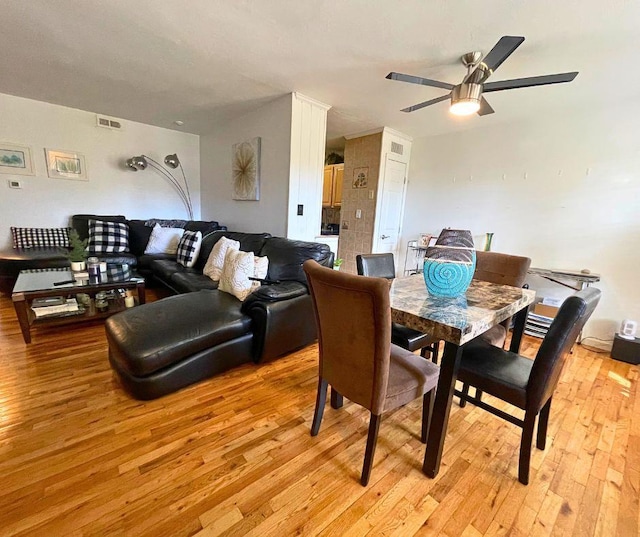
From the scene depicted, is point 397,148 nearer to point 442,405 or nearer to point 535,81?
point 535,81

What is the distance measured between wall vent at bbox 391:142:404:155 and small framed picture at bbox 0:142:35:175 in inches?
192

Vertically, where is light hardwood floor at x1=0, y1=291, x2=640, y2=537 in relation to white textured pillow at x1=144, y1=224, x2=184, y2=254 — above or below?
below

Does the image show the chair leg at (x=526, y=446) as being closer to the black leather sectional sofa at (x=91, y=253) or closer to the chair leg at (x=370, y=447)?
the chair leg at (x=370, y=447)

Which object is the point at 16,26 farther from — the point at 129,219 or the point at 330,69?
the point at 129,219

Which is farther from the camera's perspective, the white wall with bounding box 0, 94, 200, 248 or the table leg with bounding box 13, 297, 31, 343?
the white wall with bounding box 0, 94, 200, 248

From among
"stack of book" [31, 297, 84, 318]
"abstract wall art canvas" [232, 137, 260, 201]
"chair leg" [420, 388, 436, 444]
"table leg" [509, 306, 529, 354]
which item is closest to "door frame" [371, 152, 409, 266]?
"abstract wall art canvas" [232, 137, 260, 201]

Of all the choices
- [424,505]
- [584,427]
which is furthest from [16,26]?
[584,427]

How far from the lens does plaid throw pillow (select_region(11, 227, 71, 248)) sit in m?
3.62

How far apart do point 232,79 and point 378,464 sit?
10.8ft

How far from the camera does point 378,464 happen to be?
1373 mm

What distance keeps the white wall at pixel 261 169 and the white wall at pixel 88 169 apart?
0.57 metres

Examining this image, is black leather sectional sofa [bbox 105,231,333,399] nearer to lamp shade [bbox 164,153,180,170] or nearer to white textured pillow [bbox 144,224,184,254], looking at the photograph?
white textured pillow [bbox 144,224,184,254]

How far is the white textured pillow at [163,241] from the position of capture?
3.96m

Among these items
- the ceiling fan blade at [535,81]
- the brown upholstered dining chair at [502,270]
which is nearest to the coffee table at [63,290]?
the brown upholstered dining chair at [502,270]
